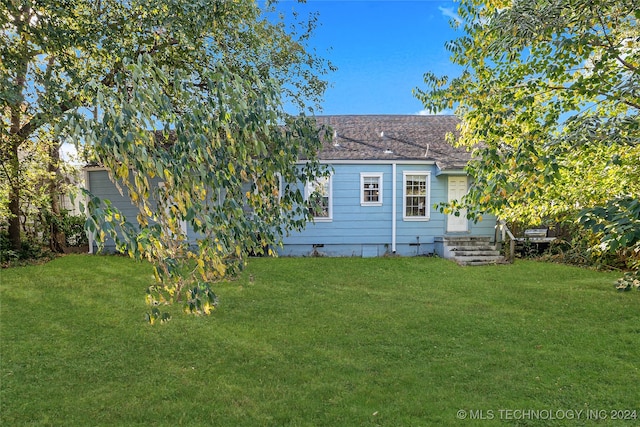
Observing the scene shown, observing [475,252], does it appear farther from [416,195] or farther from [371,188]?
[371,188]

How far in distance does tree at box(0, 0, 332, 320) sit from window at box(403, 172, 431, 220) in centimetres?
785

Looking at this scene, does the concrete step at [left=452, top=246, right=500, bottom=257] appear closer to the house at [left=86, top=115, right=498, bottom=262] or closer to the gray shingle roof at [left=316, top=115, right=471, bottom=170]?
the house at [left=86, top=115, right=498, bottom=262]

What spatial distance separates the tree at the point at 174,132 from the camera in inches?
70.9

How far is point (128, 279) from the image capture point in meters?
8.44

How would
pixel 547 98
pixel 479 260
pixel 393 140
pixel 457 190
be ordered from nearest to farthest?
pixel 547 98, pixel 479 260, pixel 457 190, pixel 393 140

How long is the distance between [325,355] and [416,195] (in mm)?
8324

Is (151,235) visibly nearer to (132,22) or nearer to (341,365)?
(341,365)

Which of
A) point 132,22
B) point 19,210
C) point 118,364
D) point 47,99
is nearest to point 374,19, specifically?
point 132,22

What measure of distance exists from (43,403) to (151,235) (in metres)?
2.98

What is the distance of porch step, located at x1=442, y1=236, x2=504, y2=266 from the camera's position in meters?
10.4

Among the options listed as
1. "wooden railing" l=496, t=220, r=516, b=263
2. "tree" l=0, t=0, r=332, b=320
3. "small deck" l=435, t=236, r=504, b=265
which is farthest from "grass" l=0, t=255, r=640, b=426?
"wooden railing" l=496, t=220, r=516, b=263

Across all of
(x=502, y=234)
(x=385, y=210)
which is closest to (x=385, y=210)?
(x=385, y=210)

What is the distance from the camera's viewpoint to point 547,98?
160 inches

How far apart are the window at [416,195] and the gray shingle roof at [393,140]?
0.66 m
